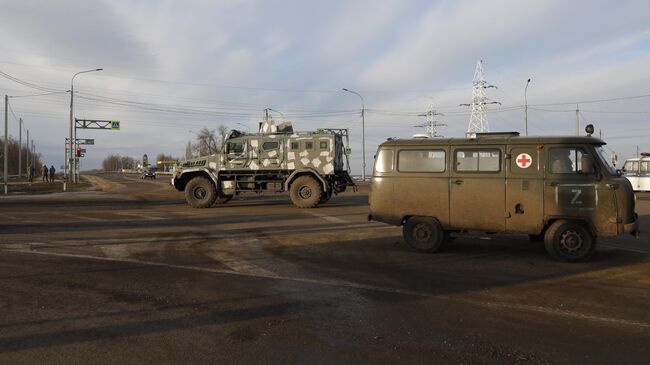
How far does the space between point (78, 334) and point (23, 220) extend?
11.7m

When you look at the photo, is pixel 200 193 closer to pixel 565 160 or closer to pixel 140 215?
pixel 140 215

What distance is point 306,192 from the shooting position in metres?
→ 19.1

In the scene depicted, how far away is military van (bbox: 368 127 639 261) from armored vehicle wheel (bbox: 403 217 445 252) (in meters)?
0.02

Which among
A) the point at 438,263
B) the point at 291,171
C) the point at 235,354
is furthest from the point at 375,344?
the point at 291,171

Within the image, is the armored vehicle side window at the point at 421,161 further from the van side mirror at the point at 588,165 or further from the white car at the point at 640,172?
the white car at the point at 640,172

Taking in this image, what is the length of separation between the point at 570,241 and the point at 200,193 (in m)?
14.5

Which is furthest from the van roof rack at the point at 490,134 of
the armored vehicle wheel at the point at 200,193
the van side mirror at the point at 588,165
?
the armored vehicle wheel at the point at 200,193

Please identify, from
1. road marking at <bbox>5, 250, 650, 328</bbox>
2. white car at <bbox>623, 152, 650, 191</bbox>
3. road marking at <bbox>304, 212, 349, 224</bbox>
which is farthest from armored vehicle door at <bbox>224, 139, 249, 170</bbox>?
white car at <bbox>623, 152, 650, 191</bbox>

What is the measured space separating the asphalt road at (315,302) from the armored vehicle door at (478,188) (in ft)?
2.28

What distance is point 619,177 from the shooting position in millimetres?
8391

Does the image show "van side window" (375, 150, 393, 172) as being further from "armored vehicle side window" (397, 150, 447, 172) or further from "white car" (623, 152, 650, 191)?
"white car" (623, 152, 650, 191)

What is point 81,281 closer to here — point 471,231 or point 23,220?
point 471,231

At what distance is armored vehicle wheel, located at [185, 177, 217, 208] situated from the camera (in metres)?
19.5

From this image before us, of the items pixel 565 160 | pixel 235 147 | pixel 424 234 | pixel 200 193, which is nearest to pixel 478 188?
pixel 424 234
